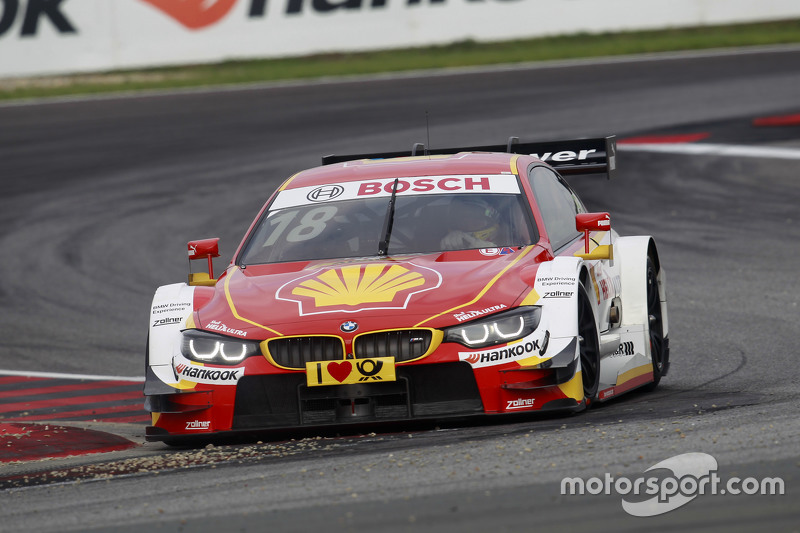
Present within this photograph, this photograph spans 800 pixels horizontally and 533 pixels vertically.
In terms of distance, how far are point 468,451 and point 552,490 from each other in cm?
82

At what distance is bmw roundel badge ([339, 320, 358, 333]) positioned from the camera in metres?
6.44

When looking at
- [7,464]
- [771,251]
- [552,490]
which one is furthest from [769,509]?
[771,251]

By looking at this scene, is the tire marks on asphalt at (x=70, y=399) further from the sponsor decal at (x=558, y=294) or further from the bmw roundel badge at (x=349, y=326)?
the sponsor decal at (x=558, y=294)

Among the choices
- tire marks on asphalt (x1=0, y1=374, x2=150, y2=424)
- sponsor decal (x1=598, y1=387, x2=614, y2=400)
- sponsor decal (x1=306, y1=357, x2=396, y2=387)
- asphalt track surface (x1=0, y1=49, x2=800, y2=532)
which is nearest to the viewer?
asphalt track surface (x1=0, y1=49, x2=800, y2=532)

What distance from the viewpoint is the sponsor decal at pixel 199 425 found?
6.64 meters

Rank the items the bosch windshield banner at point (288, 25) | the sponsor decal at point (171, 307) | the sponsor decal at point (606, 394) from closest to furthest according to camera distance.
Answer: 1. the sponsor decal at point (171, 307)
2. the sponsor decal at point (606, 394)
3. the bosch windshield banner at point (288, 25)

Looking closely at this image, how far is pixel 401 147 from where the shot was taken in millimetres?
18359

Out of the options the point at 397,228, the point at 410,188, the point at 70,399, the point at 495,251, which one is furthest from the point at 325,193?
the point at 70,399

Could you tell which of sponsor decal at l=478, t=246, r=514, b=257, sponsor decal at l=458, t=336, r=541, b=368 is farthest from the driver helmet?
sponsor decal at l=458, t=336, r=541, b=368

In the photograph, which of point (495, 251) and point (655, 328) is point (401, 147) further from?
point (495, 251)

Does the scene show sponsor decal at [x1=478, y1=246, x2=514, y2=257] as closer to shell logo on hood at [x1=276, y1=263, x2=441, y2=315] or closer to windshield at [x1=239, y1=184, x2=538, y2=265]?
windshield at [x1=239, y1=184, x2=538, y2=265]

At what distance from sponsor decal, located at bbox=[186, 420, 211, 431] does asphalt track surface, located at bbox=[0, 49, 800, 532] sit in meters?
0.19

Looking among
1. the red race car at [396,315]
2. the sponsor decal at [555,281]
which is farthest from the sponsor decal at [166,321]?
the sponsor decal at [555,281]

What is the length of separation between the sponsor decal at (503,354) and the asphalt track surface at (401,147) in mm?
310
